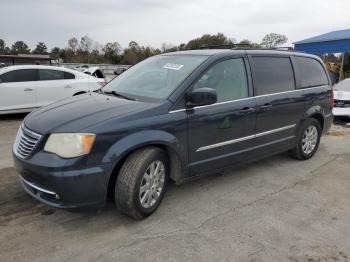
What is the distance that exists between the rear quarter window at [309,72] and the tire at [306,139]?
596 mm

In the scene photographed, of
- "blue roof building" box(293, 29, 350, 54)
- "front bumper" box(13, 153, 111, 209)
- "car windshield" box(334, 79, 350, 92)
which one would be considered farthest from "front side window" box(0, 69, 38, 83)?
"blue roof building" box(293, 29, 350, 54)

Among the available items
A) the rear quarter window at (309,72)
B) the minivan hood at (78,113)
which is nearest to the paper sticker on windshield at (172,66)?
the minivan hood at (78,113)

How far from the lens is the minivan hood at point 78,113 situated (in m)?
3.23

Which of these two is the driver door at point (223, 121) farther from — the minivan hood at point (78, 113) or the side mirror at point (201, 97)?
the minivan hood at point (78, 113)

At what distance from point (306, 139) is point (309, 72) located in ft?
3.50

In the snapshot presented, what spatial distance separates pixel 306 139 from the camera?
223 inches

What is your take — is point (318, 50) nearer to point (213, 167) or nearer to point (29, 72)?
point (29, 72)

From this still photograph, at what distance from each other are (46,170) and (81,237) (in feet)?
2.31

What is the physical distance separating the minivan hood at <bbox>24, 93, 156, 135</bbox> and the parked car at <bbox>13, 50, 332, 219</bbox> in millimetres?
10

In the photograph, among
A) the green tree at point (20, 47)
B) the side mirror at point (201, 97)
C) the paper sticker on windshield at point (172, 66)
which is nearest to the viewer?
the side mirror at point (201, 97)

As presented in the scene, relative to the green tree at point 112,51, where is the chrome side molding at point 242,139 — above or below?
below

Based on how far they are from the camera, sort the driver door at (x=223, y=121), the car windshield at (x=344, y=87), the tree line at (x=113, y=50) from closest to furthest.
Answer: the driver door at (x=223, y=121) < the car windshield at (x=344, y=87) < the tree line at (x=113, y=50)

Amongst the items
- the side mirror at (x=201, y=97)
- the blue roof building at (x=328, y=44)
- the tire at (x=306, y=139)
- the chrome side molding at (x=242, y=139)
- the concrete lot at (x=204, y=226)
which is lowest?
the concrete lot at (x=204, y=226)

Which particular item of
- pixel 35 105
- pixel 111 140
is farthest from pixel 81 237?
pixel 35 105
